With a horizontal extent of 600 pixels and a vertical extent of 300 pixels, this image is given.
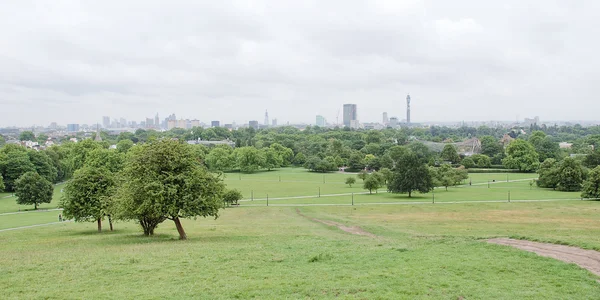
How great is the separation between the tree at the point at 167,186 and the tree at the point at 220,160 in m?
91.5

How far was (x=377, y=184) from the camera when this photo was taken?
226 ft

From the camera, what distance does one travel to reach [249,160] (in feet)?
378

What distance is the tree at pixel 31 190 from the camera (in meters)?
54.5

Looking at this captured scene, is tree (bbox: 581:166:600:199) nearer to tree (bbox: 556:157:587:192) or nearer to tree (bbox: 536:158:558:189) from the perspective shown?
tree (bbox: 556:157:587:192)

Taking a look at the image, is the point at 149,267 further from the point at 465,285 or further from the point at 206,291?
the point at 465,285

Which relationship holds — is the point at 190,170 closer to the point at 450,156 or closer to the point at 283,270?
the point at 283,270

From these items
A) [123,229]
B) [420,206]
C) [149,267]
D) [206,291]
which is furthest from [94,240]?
[420,206]

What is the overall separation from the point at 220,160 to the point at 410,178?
66.6 meters

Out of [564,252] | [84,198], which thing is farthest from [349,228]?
[84,198]

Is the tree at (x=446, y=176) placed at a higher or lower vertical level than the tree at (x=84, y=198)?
lower

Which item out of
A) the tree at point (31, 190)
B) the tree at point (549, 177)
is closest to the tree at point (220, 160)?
the tree at point (31, 190)

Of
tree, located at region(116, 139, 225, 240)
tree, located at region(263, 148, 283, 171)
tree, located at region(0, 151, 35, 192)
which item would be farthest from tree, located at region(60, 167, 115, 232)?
tree, located at region(263, 148, 283, 171)

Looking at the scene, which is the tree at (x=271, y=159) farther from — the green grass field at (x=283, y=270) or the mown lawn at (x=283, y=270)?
the mown lawn at (x=283, y=270)

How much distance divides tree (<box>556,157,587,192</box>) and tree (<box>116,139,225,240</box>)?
212 ft
